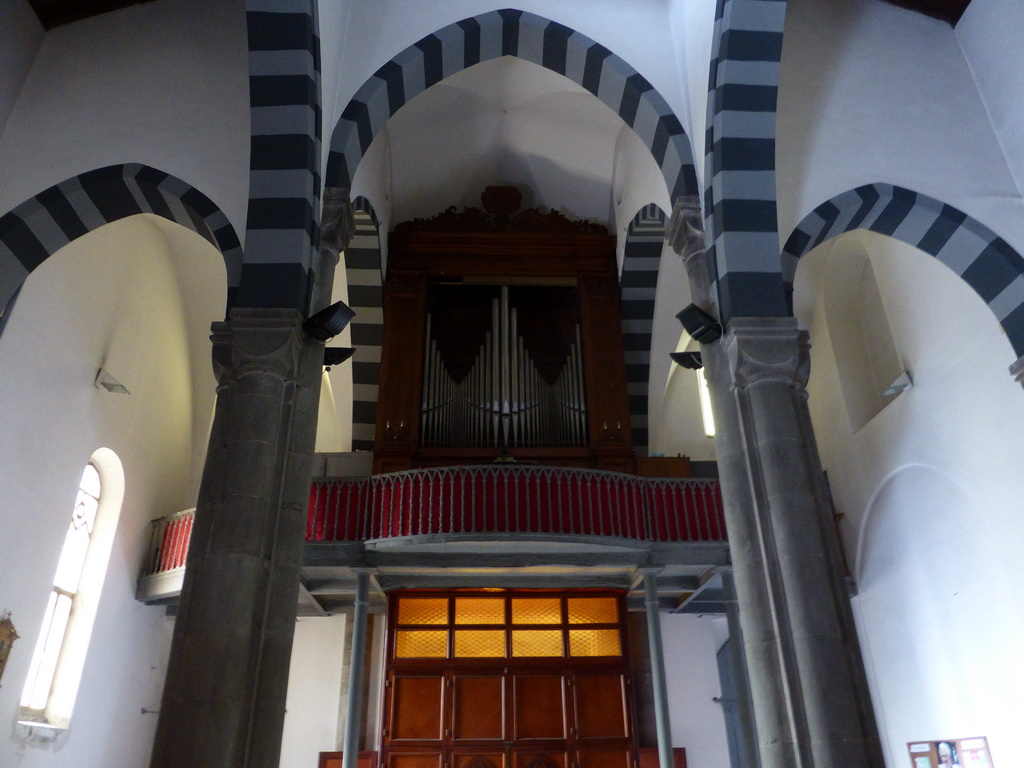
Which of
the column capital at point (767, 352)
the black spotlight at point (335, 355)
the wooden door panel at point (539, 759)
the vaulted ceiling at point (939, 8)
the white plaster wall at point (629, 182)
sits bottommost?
the wooden door panel at point (539, 759)

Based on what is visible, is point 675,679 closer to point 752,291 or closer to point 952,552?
point 952,552

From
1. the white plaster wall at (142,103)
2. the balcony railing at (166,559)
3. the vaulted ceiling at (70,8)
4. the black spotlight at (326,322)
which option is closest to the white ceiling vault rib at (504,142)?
the white plaster wall at (142,103)

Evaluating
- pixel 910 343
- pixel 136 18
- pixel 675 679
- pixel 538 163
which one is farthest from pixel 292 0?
pixel 675 679

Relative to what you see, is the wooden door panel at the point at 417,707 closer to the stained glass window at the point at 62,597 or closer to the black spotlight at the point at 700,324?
the stained glass window at the point at 62,597

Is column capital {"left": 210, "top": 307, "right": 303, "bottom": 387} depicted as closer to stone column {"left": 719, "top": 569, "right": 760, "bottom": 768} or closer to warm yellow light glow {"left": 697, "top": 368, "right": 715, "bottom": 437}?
stone column {"left": 719, "top": 569, "right": 760, "bottom": 768}

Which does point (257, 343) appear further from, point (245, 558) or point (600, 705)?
point (600, 705)

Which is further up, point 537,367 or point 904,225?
point 537,367

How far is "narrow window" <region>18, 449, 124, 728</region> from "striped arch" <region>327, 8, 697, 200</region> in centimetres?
540

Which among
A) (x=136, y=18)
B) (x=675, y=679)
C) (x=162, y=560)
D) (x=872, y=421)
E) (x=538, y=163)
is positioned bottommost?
(x=675, y=679)

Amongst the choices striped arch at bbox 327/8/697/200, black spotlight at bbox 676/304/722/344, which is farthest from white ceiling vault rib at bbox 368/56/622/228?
black spotlight at bbox 676/304/722/344

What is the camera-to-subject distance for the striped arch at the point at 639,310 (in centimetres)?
1191

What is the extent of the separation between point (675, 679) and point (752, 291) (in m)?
7.16

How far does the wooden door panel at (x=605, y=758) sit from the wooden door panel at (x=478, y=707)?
995 millimetres

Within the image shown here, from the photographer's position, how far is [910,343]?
30.4 feet
